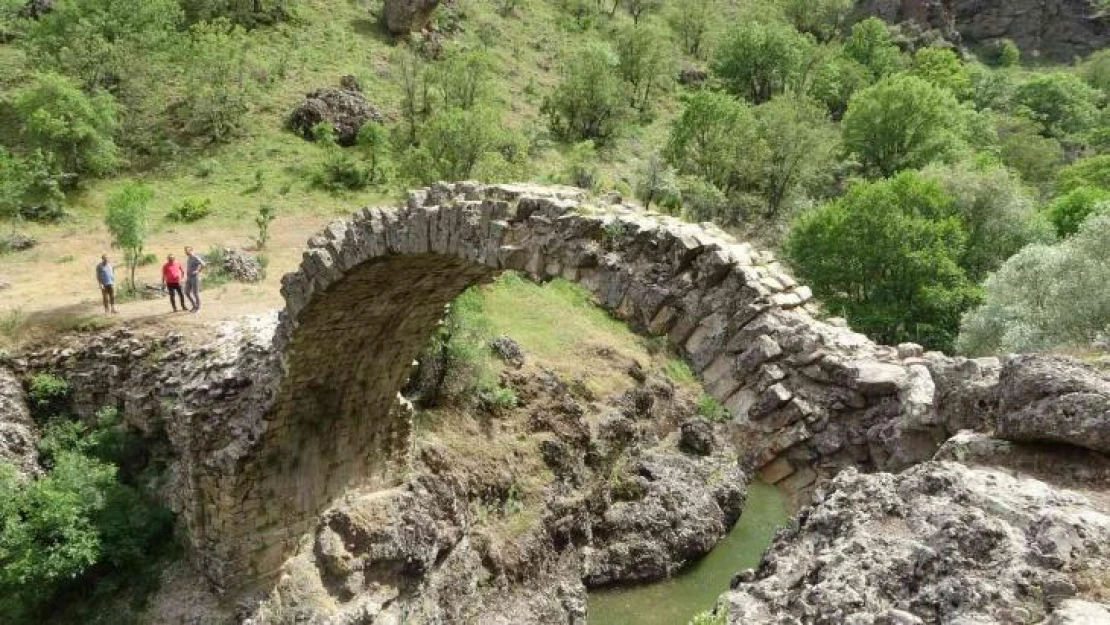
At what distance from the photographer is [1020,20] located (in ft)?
238

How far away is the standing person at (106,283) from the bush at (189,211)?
8449 millimetres

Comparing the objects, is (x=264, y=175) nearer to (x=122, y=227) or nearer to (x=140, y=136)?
(x=140, y=136)

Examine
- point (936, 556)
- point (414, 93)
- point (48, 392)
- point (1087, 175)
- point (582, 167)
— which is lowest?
point (48, 392)

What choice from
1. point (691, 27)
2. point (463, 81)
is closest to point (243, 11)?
point (463, 81)

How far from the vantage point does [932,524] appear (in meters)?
5.07

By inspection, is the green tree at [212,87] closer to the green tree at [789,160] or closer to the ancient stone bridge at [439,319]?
the ancient stone bridge at [439,319]

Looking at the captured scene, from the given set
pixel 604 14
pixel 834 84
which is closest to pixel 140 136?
pixel 604 14

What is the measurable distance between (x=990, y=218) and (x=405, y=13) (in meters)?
29.1

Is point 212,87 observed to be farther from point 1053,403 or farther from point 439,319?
point 1053,403

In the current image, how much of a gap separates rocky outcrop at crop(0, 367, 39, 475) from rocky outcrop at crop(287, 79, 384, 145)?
18.1 m

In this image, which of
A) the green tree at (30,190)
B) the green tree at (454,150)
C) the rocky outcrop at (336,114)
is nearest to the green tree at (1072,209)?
the green tree at (454,150)

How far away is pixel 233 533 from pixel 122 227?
7963 millimetres

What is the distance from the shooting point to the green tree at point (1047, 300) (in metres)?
18.0

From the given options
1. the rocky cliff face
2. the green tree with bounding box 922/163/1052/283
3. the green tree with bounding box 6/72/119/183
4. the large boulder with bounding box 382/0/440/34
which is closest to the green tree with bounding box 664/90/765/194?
the green tree with bounding box 922/163/1052/283
